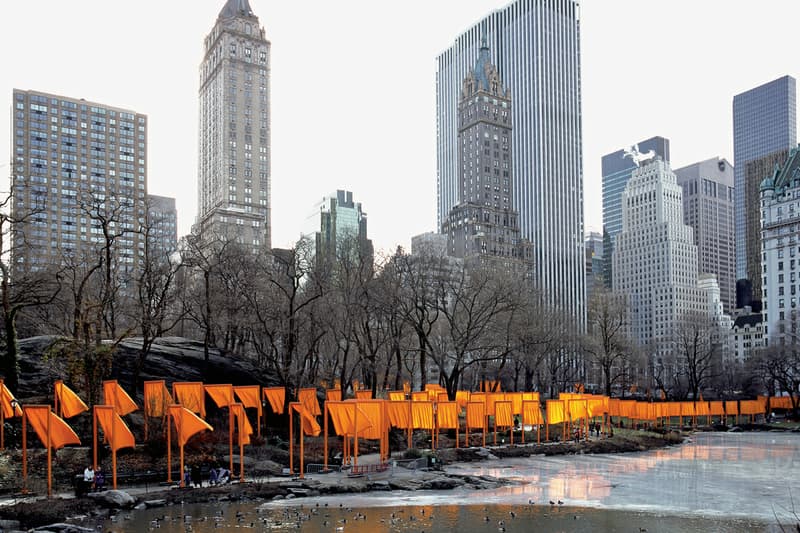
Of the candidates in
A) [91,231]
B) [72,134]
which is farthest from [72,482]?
[72,134]

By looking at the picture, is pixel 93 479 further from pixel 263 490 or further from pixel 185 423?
pixel 263 490

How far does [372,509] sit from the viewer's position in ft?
95.6

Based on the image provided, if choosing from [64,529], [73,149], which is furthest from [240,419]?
[73,149]

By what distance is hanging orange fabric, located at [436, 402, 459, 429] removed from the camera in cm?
4421

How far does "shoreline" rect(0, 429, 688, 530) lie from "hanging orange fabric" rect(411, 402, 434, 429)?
5.63ft

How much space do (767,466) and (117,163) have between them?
134052 mm

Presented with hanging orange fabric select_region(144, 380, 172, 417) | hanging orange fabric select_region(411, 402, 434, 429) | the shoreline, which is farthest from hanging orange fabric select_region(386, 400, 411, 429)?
hanging orange fabric select_region(144, 380, 172, 417)

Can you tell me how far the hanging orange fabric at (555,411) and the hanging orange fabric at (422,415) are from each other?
1143cm

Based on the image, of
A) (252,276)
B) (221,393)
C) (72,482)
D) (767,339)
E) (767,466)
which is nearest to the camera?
(72,482)

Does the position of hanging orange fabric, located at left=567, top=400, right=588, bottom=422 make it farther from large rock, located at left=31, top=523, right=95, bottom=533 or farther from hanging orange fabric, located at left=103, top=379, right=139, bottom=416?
large rock, located at left=31, top=523, right=95, bottom=533

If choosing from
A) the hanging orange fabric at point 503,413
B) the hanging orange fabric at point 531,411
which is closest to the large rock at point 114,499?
the hanging orange fabric at point 503,413

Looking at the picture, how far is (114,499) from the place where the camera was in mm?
28719

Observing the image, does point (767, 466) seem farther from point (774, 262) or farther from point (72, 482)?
point (774, 262)

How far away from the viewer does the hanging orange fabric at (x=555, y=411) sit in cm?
5112
